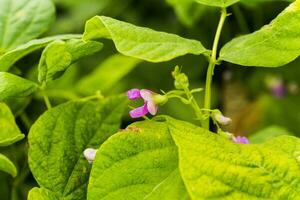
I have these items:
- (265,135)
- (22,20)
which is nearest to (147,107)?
(22,20)

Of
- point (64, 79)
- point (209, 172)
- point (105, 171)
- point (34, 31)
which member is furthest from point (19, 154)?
point (209, 172)

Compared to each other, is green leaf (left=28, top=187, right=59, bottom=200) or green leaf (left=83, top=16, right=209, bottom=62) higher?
green leaf (left=83, top=16, right=209, bottom=62)

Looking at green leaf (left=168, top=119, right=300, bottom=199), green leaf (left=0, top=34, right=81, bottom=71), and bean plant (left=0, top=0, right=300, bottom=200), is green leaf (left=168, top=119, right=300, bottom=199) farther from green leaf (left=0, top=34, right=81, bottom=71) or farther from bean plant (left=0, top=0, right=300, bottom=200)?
green leaf (left=0, top=34, right=81, bottom=71)

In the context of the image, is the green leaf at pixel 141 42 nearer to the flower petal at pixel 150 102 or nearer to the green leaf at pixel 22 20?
the flower petal at pixel 150 102

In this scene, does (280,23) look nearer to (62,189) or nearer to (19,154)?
(62,189)

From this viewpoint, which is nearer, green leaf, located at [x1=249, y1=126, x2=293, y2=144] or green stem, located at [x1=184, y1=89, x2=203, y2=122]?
green stem, located at [x1=184, y1=89, x2=203, y2=122]

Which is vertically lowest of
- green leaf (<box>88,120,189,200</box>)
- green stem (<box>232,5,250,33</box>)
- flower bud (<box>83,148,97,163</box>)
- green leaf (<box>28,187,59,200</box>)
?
green stem (<box>232,5,250,33</box>)

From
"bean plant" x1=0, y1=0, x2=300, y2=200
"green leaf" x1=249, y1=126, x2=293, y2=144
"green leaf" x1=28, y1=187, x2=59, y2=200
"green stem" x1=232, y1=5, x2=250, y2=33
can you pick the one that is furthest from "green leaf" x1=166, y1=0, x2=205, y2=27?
"green leaf" x1=28, y1=187, x2=59, y2=200
